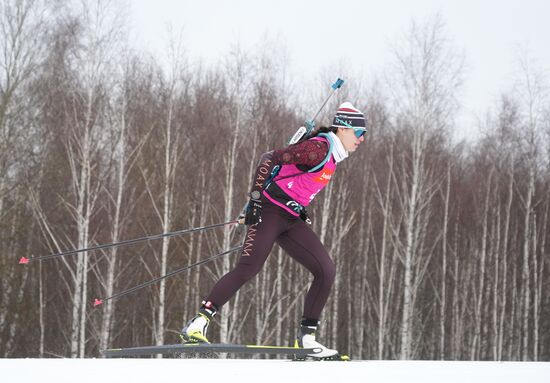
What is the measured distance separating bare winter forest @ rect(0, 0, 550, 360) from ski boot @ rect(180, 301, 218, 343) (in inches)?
499

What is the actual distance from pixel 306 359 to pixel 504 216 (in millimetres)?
25111

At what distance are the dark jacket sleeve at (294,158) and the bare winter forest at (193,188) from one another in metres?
12.8

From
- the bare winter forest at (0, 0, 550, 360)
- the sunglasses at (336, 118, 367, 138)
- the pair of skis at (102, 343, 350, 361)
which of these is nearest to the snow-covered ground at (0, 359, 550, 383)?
the pair of skis at (102, 343, 350, 361)

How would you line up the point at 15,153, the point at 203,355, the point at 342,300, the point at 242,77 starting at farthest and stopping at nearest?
1. the point at 342,300
2. the point at 15,153
3. the point at 242,77
4. the point at 203,355

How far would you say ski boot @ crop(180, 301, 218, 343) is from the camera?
4943mm

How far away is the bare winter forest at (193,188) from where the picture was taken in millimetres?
19734

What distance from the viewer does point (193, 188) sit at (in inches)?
912

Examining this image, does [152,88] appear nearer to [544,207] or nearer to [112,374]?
[544,207]

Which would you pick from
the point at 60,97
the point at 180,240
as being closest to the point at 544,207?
the point at 180,240

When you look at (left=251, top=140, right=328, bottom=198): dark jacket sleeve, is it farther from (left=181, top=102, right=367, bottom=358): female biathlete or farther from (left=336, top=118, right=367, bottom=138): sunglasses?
(left=336, top=118, right=367, bottom=138): sunglasses

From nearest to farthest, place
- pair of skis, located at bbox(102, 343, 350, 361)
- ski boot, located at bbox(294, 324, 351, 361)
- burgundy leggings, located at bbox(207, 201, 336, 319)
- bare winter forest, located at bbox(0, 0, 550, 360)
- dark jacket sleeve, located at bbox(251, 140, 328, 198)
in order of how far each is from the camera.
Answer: pair of skis, located at bbox(102, 343, 350, 361) < dark jacket sleeve, located at bbox(251, 140, 328, 198) < burgundy leggings, located at bbox(207, 201, 336, 319) < ski boot, located at bbox(294, 324, 351, 361) < bare winter forest, located at bbox(0, 0, 550, 360)

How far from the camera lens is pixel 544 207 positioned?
2898 centimetres

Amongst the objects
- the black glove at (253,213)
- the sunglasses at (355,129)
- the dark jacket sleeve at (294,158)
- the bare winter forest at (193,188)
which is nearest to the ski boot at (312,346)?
the black glove at (253,213)

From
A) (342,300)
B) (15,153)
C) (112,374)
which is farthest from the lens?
(342,300)
